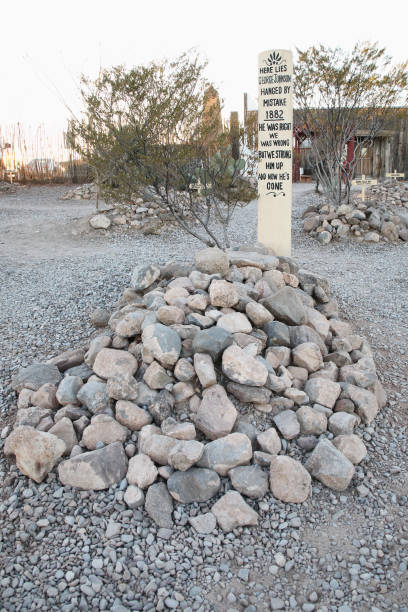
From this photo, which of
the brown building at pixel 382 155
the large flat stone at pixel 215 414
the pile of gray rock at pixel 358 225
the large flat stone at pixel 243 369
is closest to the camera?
the large flat stone at pixel 215 414

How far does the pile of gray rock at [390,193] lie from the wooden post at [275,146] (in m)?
9.13

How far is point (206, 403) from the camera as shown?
309 cm

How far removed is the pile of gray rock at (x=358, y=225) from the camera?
375 inches

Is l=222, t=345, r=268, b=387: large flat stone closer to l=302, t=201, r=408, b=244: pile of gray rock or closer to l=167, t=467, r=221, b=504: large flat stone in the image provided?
l=167, t=467, r=221, b=504: large flat stone

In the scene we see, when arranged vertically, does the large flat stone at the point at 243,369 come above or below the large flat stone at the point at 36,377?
above

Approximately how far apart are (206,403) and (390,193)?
1395 cm

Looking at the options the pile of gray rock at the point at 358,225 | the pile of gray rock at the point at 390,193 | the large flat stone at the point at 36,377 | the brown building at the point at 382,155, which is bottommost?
the large flat stone at the point at 36,377

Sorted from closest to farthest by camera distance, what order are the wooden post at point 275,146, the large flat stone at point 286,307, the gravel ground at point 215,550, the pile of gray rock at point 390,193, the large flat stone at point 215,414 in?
the gravel ground at point 215,550 → the large flat stone at point 215,414 → the large flat stone at point 286,307 → the wooden post at point 275,146 → the pile of gray rock at point 390,193

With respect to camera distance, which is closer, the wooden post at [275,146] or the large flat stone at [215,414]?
the large flat stone at [215,414]

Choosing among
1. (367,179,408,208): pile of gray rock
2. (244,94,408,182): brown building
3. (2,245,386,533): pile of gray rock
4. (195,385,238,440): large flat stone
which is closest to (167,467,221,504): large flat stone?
(2,245,386,533): pile of gray rock

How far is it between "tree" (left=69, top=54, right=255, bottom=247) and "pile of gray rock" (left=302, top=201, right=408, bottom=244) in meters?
3.82

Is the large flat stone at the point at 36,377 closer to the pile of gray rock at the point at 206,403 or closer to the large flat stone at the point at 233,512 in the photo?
the pile of gray rock at the point at 206,403

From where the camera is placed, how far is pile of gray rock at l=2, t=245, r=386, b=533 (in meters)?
2.73

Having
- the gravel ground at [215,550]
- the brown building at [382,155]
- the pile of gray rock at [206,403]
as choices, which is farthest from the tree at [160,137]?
the brown building at [382,155]
